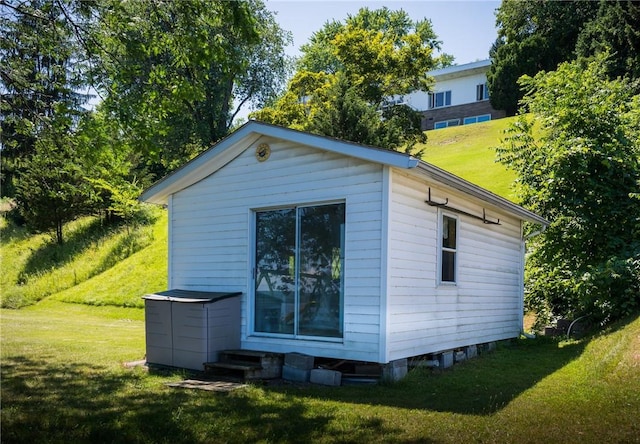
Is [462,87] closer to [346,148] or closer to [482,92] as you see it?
[482,92]

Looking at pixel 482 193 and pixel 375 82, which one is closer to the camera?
pixel 482 193

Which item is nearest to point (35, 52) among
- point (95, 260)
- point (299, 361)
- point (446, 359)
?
point (299, 361)

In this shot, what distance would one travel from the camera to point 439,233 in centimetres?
844

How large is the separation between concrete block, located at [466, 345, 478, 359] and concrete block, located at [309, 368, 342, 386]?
10.1 feet

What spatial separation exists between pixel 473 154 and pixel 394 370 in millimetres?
22666

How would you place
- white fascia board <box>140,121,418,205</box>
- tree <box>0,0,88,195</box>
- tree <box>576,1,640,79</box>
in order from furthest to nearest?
tree <box>576,1,640,79</box>
tree <box>0,0,88,195</box>
white fascia board <box>140,121,418,205</box>

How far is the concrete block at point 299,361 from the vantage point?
7.53m

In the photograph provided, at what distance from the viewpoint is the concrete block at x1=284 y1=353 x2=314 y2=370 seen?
753 centimetres

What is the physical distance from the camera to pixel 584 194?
1225 centimetres

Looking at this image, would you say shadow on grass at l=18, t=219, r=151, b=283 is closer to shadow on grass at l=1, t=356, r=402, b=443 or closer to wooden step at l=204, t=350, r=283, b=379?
wooden step at l=204, t=350, r=283, b=379

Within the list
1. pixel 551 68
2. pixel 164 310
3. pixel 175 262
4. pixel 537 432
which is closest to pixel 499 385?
pixel 537 432

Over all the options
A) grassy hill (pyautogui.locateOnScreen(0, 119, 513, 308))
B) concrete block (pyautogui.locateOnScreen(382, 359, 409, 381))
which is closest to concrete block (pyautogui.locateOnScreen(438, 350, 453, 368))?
concrete block (pyautogui.locateOnScreen(382, 359, 409, 381))

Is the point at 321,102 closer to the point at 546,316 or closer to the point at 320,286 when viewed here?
the point at 546,316

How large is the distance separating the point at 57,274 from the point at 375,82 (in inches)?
592
